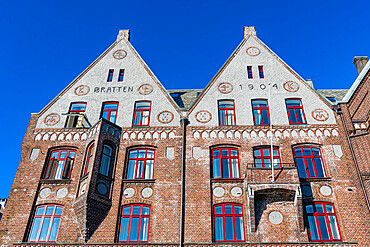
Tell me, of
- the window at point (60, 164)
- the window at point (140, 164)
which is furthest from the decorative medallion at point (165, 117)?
the window at point (60, 164)

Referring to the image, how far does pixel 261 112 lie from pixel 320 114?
3.88 metres

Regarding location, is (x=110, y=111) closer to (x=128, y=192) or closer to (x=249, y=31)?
(x=128, y=192)

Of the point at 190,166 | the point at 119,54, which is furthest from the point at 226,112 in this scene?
the point at 119,54

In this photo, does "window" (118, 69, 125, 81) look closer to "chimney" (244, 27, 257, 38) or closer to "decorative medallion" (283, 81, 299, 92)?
"chimney" (244, 27, 257, 38)

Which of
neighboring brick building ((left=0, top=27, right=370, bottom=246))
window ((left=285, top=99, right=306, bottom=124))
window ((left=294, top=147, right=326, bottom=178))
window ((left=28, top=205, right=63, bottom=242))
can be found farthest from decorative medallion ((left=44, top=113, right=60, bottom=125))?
window ((left=294, top=147, right=326, bottom=178))

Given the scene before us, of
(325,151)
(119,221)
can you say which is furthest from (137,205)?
(325,151)

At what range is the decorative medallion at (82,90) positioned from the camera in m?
26.4

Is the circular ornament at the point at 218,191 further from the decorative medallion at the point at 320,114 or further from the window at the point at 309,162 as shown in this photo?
the decorative medallion at the point at 320,114

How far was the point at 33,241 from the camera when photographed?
2009cm

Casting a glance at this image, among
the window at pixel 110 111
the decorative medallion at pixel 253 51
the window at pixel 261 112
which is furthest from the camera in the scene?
the decorative medallion at pixel 253 51

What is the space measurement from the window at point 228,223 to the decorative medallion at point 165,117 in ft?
22.7

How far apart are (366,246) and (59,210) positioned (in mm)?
16797

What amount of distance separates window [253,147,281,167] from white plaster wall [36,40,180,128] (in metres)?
5.60

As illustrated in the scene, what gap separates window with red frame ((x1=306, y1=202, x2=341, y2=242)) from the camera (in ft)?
64.5
